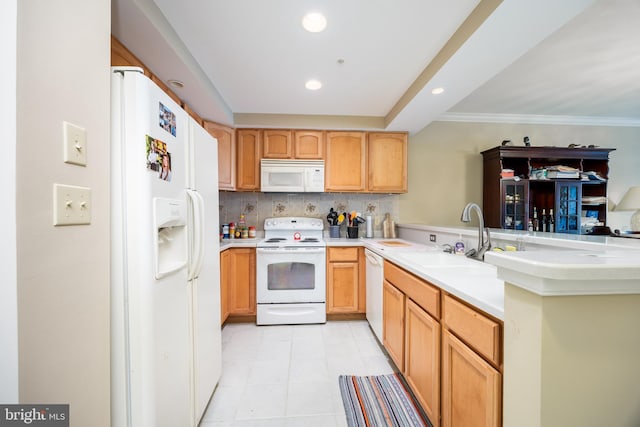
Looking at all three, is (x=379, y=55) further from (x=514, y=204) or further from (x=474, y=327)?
(x=514, y=204)

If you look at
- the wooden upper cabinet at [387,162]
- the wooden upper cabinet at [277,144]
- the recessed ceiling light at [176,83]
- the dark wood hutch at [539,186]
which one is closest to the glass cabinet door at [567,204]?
the dark wood hutch at [539,186]

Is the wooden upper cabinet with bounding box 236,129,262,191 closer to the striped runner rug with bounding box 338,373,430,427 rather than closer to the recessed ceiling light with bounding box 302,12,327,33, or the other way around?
the recessed ceiling light with bounding box 302,12,327,33

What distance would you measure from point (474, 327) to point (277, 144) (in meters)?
2.63

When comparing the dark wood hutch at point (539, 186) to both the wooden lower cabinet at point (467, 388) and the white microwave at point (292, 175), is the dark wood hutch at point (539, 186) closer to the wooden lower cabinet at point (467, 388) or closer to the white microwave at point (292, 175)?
the white microwave at point (292, 175)

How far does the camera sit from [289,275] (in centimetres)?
262

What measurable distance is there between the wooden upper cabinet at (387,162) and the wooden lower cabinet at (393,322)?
138 cm

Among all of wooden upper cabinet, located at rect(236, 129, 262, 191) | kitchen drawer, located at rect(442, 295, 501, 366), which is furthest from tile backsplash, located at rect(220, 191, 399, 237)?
kitchen drawer, located at rect(442, 295, 501, 366)

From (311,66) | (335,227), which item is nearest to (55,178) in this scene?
(311,66)

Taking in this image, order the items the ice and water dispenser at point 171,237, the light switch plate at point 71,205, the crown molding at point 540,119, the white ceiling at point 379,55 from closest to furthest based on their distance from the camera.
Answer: the light switch plate at point 71,205, the ice and water dispenser at point 171,237, the white ceiling at point 379,55, the crown molding at point 540,119

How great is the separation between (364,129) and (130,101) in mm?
2514

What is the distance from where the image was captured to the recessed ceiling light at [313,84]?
220 cm

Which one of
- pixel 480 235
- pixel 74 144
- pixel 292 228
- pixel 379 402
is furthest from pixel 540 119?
pixel 74 144

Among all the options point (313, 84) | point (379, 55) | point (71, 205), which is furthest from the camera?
point (313, 84)

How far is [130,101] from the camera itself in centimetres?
87
